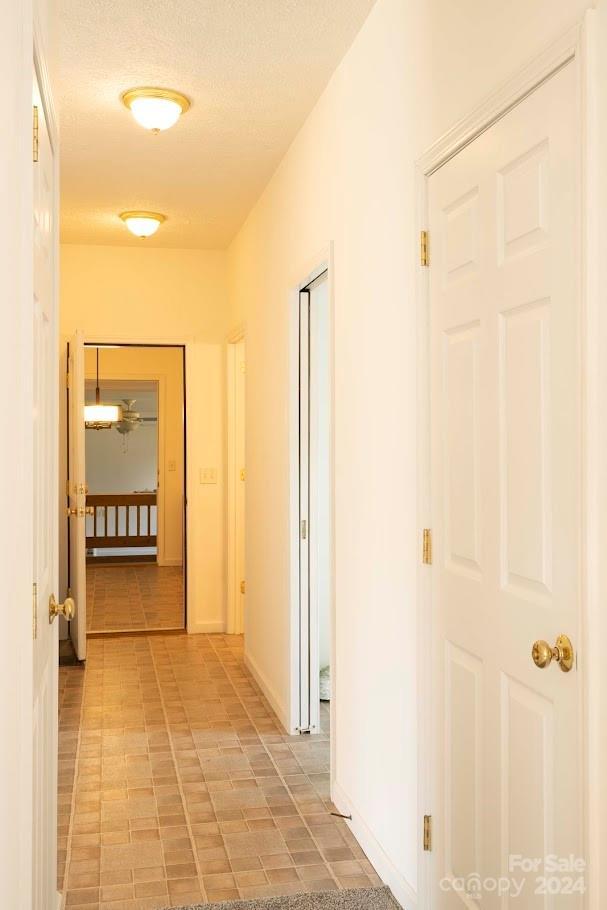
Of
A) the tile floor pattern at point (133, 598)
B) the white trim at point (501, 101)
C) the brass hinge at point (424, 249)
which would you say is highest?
the white trim at point (501, 101)

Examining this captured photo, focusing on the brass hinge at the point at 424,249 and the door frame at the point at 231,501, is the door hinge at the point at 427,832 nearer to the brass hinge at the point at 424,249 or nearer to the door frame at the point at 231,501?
the brass hinge at the point at 424,249

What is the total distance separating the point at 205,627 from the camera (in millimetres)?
6730

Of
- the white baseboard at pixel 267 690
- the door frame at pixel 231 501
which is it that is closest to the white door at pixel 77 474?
the door frame at pixel 231 501

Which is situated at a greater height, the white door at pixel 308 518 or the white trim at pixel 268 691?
the white door at pixel 308 518

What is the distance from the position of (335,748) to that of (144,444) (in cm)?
1086

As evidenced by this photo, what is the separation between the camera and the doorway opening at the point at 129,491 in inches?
241

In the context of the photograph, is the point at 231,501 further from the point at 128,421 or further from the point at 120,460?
the point at 120,460

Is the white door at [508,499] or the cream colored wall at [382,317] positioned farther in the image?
the cream colored wall at [382,317]

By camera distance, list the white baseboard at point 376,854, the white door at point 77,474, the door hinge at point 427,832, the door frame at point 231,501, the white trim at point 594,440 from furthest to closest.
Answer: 1. the door frame at point 231,501
2. the white door at point 77,474
3. the white baseboard at point 376,854
4. the door hinge at point 427,832
5. the white trim at point 594,440

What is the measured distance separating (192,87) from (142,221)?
2.07 metres

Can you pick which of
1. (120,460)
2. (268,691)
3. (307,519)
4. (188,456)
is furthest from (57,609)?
(120,460)

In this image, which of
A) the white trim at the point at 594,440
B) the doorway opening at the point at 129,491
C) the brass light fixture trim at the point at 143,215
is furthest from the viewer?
the doorway opening at the point at 129,491

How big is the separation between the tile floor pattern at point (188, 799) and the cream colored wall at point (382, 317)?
252mm

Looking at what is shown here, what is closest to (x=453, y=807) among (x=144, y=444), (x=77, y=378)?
(x=77, y=378)
